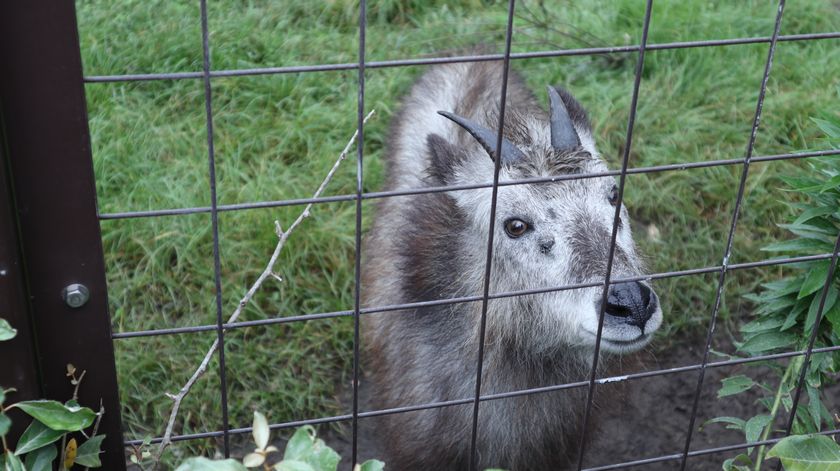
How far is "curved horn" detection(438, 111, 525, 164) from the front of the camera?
3160 mm

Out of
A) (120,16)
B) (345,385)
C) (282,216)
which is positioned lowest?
(345,385)

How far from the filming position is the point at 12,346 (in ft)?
7.03

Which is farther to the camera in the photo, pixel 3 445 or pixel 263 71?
pixel 3 445

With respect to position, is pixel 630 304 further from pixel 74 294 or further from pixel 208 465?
pixel 74 294

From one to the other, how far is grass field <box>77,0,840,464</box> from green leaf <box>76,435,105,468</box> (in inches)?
63.4

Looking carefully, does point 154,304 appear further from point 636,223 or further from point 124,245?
point 636,223

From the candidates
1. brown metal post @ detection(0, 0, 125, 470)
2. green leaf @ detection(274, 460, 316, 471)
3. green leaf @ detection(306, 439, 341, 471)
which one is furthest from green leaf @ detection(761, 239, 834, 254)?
brown metal post @ detection(0, 0, 125, 470)

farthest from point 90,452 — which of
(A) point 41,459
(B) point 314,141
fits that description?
(B) point 314,141

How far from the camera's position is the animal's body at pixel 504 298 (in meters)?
3.13

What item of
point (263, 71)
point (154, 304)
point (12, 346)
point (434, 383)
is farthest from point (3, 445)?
point (154, 304)

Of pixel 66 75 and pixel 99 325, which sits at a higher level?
pixel 66 75

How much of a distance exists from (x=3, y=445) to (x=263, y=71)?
1107mm

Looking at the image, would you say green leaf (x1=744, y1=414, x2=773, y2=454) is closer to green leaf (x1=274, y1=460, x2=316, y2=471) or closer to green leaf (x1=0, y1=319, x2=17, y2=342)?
green leaf (x1=274, y1=460, x2=316, y2=471)

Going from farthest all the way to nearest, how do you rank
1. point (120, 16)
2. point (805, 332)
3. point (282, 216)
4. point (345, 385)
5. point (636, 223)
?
point (120, 16)
point (636, 223)
point (282, 216)
point (345, 385)
point (805, 332)
